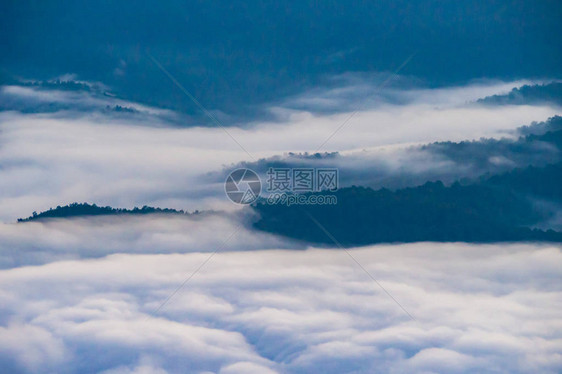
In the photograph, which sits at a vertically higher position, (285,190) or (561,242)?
(285,190)

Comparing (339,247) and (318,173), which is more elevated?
(318,173)

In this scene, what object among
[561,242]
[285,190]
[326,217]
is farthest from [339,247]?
[561,242]

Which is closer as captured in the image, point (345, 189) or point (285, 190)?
point (285, 190)

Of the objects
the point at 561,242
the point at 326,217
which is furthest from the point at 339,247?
the point at 561,242

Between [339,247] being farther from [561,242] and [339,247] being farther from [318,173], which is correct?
[561,242]

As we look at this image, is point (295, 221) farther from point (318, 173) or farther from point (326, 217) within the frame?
point (318, 173)

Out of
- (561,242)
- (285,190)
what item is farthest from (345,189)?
Answer: (561,242)

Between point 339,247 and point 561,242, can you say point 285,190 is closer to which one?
point 339,247
